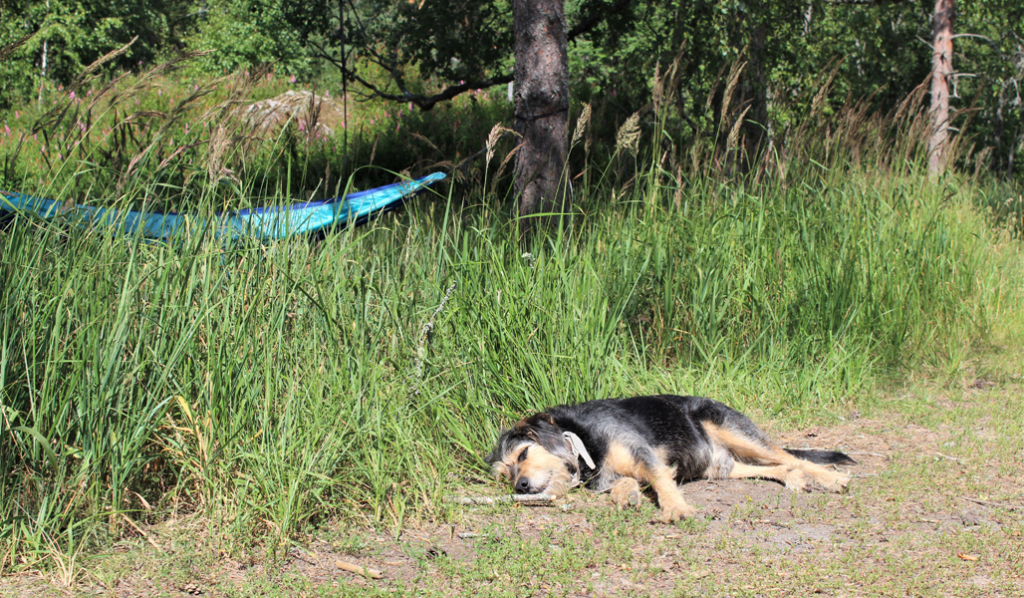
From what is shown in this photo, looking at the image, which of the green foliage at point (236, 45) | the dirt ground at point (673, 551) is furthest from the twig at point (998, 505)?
the green foliage at point (236, 45)

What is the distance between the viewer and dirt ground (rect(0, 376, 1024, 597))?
88.6 inches

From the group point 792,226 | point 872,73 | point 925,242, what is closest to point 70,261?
point 792,226

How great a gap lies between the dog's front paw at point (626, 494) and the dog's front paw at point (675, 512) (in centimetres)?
12

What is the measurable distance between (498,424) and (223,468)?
1222mm

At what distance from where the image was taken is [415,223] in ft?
12.3

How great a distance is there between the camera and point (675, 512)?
277cm

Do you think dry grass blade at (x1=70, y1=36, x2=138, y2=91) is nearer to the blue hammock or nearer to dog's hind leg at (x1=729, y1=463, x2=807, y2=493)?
the blue hammock

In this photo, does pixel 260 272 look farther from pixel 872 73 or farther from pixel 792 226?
pixel 872 73

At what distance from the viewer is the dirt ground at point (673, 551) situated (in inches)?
Result: 88.6

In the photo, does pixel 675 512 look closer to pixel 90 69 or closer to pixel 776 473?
pixel 776 473

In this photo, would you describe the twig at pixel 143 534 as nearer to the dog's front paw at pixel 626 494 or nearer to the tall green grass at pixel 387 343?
the tall green grass at pixel 387 343

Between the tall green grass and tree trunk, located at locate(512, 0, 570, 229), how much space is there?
1.17 feet

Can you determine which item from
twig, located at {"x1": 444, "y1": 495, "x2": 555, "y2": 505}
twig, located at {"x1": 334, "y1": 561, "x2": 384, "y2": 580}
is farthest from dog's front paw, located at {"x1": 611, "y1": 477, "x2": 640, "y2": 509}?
twig, located at {"x1": 334, "y1": 561, "x2": 384, "y2": 580}

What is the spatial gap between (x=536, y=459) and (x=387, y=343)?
74cm
